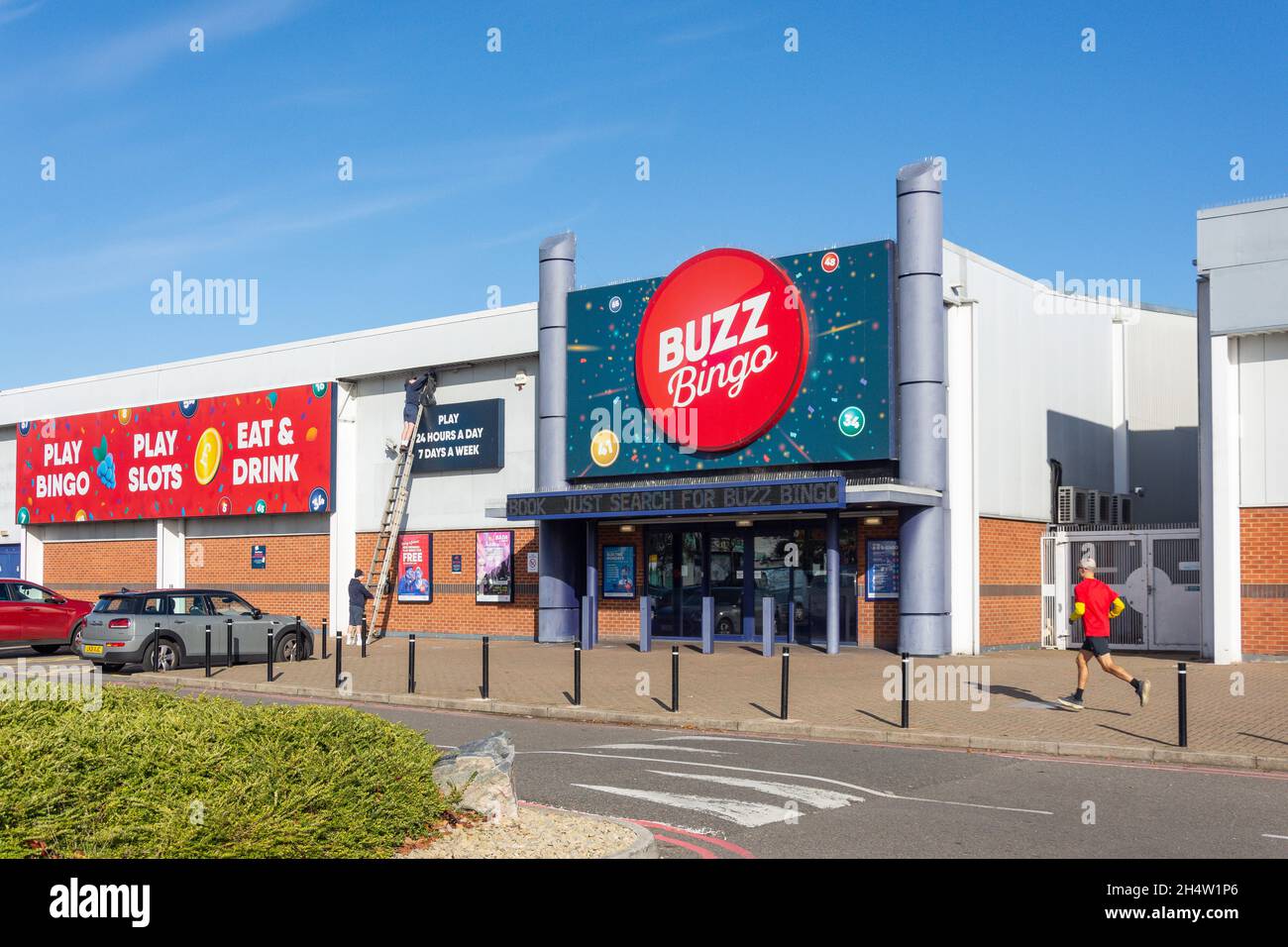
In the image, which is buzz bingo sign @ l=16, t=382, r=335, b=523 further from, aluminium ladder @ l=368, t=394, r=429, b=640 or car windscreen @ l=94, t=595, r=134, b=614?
car windscreen @ l=94, t=595, r=134, b=614

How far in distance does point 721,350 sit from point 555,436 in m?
4.57

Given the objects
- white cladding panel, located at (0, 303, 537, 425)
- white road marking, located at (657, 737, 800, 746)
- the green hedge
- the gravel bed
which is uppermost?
white cladding panel, located at (0, 303, 537, 425)

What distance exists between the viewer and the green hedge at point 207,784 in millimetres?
6199

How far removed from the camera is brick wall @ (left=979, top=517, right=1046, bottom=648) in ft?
84.6

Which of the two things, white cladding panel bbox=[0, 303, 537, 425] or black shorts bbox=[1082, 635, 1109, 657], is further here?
white cladding panel bbox=[0, 303, 537, 425]

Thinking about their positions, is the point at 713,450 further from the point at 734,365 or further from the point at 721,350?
the point at 721,350

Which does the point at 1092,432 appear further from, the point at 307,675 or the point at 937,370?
the point at 307,675

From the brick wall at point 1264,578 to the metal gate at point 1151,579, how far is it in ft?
9.21

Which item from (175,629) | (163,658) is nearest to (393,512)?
(175,629)

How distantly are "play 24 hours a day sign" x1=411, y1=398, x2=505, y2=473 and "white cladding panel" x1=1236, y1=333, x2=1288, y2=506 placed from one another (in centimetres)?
1619

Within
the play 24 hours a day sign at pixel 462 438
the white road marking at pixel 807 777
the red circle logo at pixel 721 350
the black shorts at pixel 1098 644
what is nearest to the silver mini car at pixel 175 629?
the play 24 hours a day sign at pixel 462 438

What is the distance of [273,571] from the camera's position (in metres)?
35.9

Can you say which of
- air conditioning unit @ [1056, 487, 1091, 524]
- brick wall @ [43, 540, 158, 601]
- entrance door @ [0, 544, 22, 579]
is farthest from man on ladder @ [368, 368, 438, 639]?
entrance door @ [0, 544, 22, 579]

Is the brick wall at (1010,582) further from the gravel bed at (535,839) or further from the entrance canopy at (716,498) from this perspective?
the gravel bed at (535,839)
